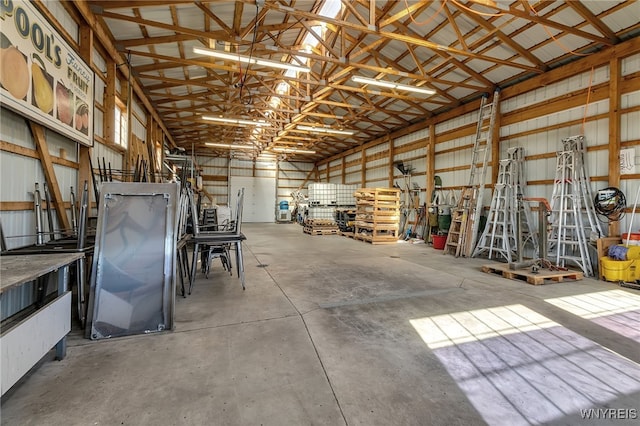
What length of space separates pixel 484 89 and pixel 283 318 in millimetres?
8638

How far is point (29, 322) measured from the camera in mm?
1748

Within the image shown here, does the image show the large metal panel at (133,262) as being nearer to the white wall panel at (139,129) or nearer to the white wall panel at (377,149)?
the white wall panel at (139,129)

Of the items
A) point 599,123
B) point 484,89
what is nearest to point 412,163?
point 484,89

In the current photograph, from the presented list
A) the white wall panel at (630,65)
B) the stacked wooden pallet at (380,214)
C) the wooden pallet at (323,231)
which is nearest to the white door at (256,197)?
the wooden pallet at (323,231)

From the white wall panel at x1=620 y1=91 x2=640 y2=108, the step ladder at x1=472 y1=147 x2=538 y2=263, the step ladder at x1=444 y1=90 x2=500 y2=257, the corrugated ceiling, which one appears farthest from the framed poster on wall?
the white wall panel at x1=620 y1=91 x2=640 y2=108

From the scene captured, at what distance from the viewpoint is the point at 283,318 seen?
3.20 m

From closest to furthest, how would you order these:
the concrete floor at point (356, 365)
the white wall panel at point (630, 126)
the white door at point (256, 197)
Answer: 1. the concrete floor at point (356, 365)
2. the white wall panel at point (630, 126)
3. the white door at point (256, 197)

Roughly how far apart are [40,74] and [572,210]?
885 cm

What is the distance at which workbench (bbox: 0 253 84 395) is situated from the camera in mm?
1534

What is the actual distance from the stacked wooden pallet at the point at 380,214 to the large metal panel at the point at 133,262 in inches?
303

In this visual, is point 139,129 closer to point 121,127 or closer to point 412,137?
point 121,127

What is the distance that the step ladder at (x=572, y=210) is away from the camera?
226 inches

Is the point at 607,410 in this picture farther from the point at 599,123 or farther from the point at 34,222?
the point at 599,123

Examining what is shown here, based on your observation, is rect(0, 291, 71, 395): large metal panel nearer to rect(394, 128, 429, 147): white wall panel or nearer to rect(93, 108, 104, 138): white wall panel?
rect(93, 108, 104, 138): white wall panel
